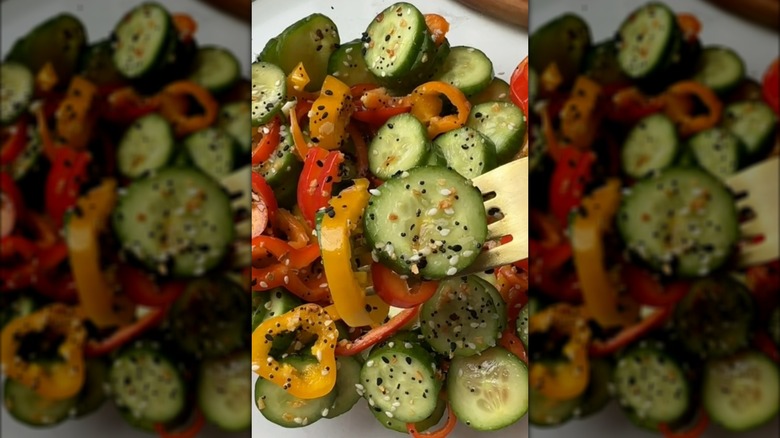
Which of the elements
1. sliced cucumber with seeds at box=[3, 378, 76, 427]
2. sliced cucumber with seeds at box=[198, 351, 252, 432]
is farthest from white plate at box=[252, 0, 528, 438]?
sliced cucumber with seeds at box=[3, 378, 76, 427]

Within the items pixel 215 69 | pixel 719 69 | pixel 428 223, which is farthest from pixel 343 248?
pixel 719 69

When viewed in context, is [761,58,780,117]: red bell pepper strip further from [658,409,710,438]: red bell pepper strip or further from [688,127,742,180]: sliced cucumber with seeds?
→ [658,409,710,438]: red bell pepper strip

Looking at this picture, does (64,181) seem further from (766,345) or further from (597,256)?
(766,345)

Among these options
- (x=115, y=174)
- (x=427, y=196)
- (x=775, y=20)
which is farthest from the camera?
(x=427, y=196)

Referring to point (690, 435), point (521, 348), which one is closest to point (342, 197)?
point (521, 348)

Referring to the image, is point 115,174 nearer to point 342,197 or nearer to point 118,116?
point 118,116

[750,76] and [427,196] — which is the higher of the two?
[750,76]
